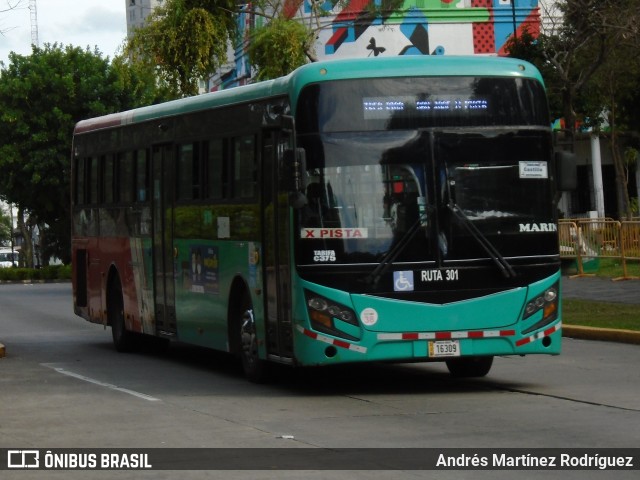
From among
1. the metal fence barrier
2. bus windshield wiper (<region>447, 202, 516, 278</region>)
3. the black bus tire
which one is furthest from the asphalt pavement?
bus windshield wiper (<region>447, 202, 516, 278</region>)

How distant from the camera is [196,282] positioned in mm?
17219

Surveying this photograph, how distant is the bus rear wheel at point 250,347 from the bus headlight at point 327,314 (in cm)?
162

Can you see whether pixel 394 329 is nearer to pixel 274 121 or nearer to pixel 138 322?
pixel 274 121

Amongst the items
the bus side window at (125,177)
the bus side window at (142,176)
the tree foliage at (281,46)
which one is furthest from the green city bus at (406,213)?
the tree foliage at (281,46)

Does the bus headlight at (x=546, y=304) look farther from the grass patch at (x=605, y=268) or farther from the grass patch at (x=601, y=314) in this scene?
the grass patch at (x=605, y=268)

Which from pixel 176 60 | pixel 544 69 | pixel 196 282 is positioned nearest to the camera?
pixel 196 282

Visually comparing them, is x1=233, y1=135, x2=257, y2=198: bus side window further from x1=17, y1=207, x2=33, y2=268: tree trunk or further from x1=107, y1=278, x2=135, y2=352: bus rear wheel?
x1=17, y1=207, x2=33, y2=268: tree trunk

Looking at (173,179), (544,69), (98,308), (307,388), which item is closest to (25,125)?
(544,69)

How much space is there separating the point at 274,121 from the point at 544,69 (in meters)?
32.9

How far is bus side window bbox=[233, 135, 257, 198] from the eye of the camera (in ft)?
50.1

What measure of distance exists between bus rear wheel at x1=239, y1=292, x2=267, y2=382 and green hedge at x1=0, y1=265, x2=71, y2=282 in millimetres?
54792

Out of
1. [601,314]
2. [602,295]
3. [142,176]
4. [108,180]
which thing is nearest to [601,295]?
[602,295]

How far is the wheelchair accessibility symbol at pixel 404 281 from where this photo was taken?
1372 centimetres

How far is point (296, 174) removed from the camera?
13.6 m
